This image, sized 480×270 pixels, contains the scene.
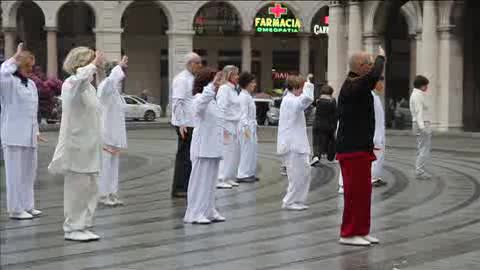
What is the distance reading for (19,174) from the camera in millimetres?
11992

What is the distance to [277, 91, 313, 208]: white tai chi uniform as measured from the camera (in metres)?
13.1

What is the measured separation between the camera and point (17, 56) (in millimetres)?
11750

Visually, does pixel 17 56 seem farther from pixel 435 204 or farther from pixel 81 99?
pixel 435 204

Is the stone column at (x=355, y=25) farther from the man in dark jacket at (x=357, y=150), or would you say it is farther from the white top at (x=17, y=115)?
the man in dark jacket at (x=357, y=150)

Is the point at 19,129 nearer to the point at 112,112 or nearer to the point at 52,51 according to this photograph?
the point at 112,112

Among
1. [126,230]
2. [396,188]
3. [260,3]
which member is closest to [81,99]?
[126,230]

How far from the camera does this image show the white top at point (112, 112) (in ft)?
42.9

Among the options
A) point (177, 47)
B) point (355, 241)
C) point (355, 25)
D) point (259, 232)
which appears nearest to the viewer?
point (355, 241)

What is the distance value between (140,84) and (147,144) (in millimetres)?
30736

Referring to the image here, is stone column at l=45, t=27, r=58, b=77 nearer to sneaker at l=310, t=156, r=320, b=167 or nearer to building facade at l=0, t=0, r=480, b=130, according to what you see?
building facade at l=0, t=0, r=480, b=130

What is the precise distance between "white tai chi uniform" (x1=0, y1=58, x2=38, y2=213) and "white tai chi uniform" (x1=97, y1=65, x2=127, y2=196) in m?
1.28

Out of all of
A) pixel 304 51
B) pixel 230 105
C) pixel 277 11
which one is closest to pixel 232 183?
pixel 230 105

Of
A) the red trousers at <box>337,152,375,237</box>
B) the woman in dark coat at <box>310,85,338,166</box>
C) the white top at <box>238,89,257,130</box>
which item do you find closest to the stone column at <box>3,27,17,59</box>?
the woman in dark coat at <box>310,85,338,166</box>

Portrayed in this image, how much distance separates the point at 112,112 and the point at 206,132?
2110 millimetres
